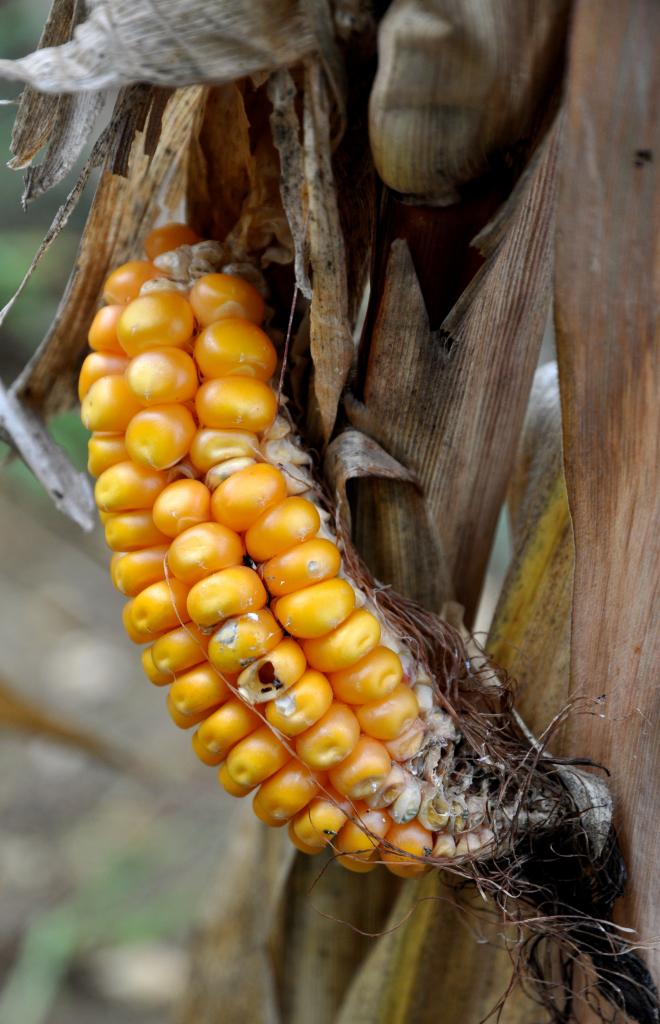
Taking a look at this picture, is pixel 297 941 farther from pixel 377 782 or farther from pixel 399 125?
pixel 399 125

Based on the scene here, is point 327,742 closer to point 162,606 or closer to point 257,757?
point 257,757

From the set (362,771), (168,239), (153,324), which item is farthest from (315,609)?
(168,239)

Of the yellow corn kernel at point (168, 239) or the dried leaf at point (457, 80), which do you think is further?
the yellow corn kernel at point (168, 239)

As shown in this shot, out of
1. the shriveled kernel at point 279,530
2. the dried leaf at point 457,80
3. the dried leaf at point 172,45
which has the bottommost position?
the shriveled kernel at point 279,530

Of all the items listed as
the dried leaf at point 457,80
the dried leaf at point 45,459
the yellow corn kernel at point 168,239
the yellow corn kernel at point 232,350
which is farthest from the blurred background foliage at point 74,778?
the dried leaf at point 457,80

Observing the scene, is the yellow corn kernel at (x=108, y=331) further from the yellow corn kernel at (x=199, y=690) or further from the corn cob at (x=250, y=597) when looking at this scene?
the yellow corn kernel at (x=199, y=690)

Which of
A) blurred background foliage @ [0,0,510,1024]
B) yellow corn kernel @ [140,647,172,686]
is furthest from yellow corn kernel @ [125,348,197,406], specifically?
blurred background foliage @ [0,0,510,1024]

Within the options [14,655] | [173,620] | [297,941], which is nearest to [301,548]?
[173,620]
